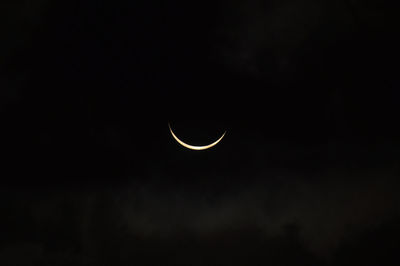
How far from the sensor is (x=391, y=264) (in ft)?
540

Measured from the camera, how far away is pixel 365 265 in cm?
16262

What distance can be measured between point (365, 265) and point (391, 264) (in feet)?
46.2
